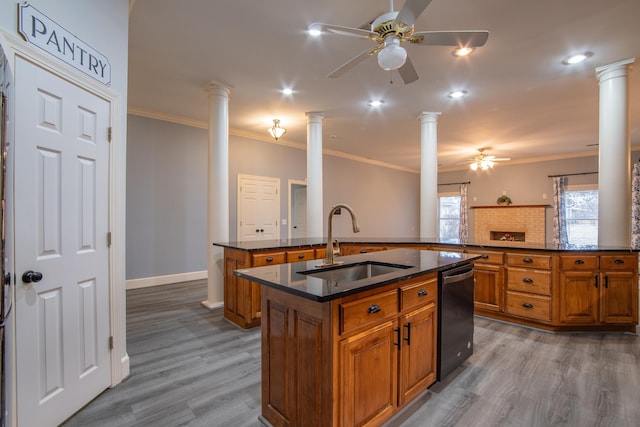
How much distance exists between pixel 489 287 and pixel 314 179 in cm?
314

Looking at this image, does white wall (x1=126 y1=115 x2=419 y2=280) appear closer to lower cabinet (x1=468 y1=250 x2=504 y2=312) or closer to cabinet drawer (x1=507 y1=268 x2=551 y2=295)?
lower cabinet (x1=468 y1=250 x2=504 y2=312)

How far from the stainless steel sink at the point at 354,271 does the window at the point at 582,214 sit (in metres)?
8.77

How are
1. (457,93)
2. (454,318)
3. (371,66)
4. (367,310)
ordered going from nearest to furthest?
(367,310)
(454,318)
(371,66)
(457,93)

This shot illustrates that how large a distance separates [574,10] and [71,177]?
4.15 m

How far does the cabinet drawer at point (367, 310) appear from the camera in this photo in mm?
1422

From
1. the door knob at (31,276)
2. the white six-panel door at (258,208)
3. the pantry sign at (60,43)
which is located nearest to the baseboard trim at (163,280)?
the white six-panel door at (258,208)

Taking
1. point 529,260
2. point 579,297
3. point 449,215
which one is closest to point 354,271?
point 529,260

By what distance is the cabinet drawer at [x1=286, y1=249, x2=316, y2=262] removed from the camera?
3.60 m

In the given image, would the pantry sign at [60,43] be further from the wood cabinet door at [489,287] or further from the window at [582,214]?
the window at [582,214]

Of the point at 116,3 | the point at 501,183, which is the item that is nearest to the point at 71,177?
the point at 116,3

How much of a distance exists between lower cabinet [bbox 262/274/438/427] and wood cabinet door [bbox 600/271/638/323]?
268cm

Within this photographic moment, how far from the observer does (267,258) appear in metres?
3.39

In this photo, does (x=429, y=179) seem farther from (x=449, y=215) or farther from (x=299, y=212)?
(x=449, y=215)

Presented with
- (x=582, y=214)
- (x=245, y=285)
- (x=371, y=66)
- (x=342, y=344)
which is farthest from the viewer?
(x=582, y=214)
